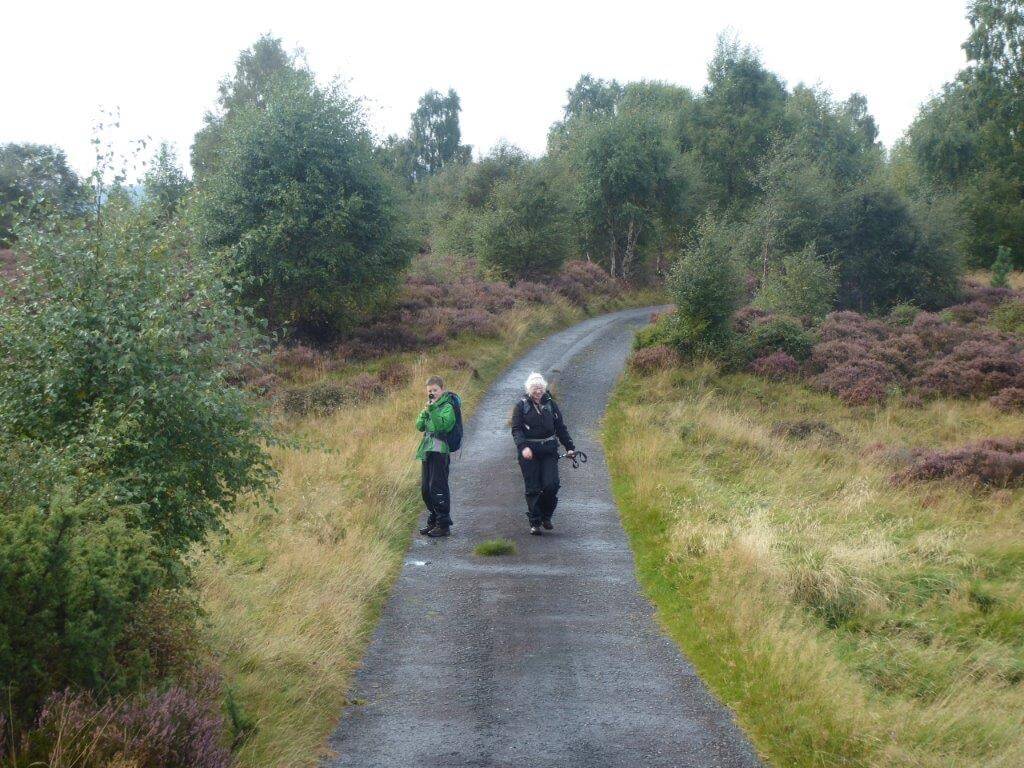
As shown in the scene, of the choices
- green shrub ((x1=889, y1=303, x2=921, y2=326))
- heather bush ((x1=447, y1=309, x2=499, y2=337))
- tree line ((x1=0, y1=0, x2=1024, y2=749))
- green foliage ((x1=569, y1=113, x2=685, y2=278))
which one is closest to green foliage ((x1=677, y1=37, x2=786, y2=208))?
tree line ((x1=0, y1=0, x2=1024, y2=749))

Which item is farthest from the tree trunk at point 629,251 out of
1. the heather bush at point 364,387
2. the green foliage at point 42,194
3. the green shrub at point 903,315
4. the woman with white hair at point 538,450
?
the green foliage at point 42,194

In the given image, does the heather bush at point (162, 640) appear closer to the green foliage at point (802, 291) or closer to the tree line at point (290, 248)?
the tree line at point (290, 248)

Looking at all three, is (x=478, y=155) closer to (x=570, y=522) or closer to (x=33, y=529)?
(x=570, y=522)

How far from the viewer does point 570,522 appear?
11.3 m

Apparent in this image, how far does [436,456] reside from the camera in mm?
10734

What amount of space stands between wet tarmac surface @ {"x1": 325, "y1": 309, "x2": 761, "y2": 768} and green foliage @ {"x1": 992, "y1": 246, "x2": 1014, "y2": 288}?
36.1 metres

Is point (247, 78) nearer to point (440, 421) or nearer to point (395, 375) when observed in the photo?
point (395, 375)

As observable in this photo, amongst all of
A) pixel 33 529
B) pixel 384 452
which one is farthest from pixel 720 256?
Answer: pixel 33 529

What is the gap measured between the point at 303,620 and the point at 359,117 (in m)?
20.8

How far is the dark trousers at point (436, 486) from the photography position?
35.2 ft

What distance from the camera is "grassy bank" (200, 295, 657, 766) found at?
578cm

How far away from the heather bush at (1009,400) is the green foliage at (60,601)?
21941mm

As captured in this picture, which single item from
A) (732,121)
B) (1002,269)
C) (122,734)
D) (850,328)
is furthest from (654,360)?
(732,121)

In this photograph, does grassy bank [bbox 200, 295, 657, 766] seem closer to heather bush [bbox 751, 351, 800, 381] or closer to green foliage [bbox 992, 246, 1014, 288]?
heather bush [bbox 751, 351, 800, 381]
